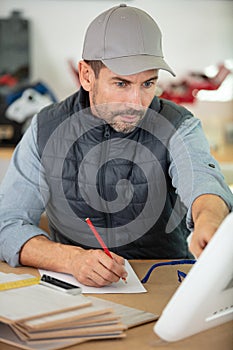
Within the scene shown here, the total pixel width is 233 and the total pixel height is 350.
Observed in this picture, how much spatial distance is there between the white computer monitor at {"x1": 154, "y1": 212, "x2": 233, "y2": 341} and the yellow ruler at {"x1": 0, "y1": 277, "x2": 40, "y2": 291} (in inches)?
16.5

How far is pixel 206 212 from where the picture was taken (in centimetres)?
145

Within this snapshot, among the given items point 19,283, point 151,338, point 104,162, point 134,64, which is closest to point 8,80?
point 104,162

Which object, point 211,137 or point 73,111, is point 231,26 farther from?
point 73,111

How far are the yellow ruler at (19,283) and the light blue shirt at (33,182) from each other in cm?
19

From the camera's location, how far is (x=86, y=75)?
6.38 feet

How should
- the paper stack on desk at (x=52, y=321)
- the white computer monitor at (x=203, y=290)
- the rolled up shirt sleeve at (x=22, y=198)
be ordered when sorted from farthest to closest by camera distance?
1. the rolled up shirt sleeve at (x=22, y=198)
2. the paper stack on desk at (x=52, y=321)
3. the white computer monitor at (x=203, y=290)

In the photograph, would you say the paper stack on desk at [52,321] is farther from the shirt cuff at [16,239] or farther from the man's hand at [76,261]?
the shirt cuff at [16,239]

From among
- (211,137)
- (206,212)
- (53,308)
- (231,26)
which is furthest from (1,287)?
(231,26)

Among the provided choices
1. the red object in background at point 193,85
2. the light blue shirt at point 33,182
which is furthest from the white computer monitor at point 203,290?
the red object in background at point 193,85

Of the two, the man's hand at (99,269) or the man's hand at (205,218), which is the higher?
the man's hand at (205,218)

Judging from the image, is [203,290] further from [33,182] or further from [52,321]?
[33,182]

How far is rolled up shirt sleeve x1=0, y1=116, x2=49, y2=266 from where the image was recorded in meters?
1.73

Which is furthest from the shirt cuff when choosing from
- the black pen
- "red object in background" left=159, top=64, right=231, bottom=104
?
"red object in background" left=159, top=64, right=231, bottom=104

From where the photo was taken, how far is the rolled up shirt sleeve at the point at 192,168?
1587mm
